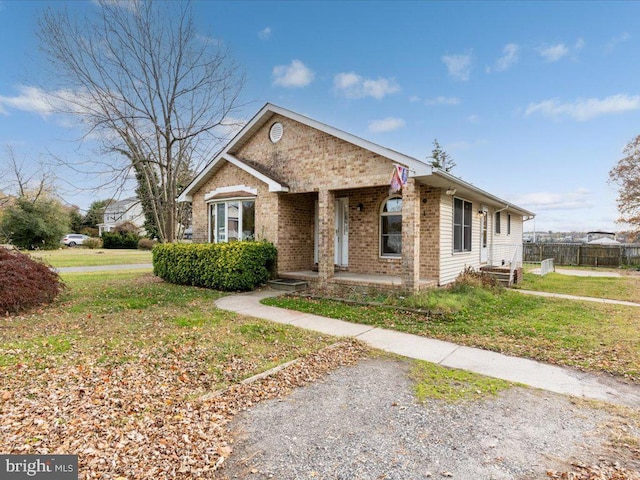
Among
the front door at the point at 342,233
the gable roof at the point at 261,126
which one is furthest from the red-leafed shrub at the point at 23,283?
the front door at the point at 342,233

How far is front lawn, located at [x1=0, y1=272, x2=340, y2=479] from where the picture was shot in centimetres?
294

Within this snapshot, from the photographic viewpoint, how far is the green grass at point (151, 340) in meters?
4.79

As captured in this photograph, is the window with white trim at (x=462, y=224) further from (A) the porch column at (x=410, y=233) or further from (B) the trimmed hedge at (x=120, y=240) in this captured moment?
(B) the trimmed hedge at (x=120, y=240)

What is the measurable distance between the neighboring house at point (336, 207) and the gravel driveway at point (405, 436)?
18.1 feet

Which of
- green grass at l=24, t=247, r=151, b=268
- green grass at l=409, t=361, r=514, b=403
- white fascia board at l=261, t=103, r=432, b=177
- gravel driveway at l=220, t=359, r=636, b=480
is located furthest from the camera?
green grass at l=24, t=247, r=151, b=268

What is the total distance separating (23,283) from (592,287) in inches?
706

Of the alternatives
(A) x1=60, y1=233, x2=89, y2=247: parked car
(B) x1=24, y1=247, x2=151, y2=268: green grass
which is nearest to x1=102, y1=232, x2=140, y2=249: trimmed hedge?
(A) x1=60, y1=233, x2=89, y2=247: parked car

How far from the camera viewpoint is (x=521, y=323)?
7480 millimetres

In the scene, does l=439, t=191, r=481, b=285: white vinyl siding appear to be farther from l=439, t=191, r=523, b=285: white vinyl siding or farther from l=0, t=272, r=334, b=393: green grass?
l=0, t=272, r=334, b=393: green grass

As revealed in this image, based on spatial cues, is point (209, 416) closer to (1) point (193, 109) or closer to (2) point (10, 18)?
(1) point (193, 109)

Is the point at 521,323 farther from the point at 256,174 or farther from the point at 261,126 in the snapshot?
the point at 261,126

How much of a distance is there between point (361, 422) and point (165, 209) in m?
14.5

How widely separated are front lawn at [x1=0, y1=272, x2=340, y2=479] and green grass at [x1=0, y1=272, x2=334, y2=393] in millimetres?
19

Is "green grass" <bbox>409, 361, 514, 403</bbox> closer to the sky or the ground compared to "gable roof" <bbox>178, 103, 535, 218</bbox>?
closer to the ground
